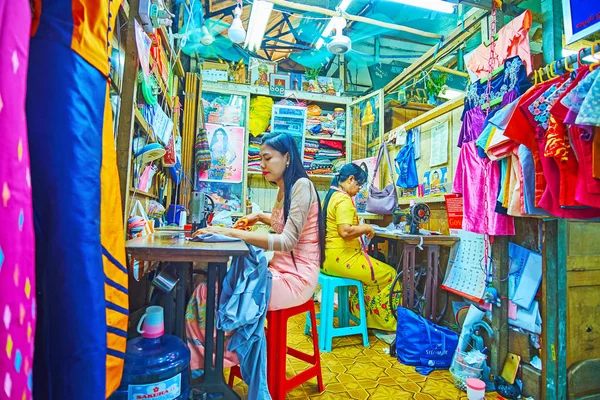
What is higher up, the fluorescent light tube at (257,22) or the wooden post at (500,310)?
the fluorescent light tube at (257,22)

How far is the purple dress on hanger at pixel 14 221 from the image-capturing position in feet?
1.69

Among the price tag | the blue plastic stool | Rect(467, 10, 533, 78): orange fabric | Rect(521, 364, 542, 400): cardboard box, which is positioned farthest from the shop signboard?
the price tag

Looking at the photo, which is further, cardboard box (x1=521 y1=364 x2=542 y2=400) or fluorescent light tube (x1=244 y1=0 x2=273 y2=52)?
fluorescent light tube (x1=244 y1=0 x2=273 y2=52)

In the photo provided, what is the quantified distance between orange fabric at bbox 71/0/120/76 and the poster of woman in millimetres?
3524

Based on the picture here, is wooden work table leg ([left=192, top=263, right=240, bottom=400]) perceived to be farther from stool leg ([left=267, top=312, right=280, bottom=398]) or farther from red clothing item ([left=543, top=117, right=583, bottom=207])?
red clothing item ([left=543, top=117, right=583, bottom=207])

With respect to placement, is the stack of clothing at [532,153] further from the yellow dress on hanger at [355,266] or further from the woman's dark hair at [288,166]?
the woman's dark hair at [288,166]

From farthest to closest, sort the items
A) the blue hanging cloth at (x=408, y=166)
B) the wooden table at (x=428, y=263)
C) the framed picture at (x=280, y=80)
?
the framed picture at (x=280, y=80)
the blue hanging cloth at (x=408, y=166)
the wooden table at (x=428, y=263)

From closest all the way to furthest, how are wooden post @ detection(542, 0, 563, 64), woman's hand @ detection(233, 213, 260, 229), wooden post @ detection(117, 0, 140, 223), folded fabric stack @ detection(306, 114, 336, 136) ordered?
1. wooden post @ detection(117, 0, 140, 223)
2. wooden post @ detection(542, 0, 563, 64)
3. woman's hand @ detection(233, 213, 260, 229)
4. folded fabric stack @ detection(306, 114, 336, 136)

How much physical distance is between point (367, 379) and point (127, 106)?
7.08 ft

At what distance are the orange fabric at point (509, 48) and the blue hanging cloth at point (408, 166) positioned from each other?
1133mm

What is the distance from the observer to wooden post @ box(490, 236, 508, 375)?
2.22m

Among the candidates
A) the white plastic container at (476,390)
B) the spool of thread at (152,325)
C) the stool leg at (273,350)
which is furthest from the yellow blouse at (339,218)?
the spool of thread at (152,325)

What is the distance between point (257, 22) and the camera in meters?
3.82

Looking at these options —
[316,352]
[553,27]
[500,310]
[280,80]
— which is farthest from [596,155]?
[280,80]
